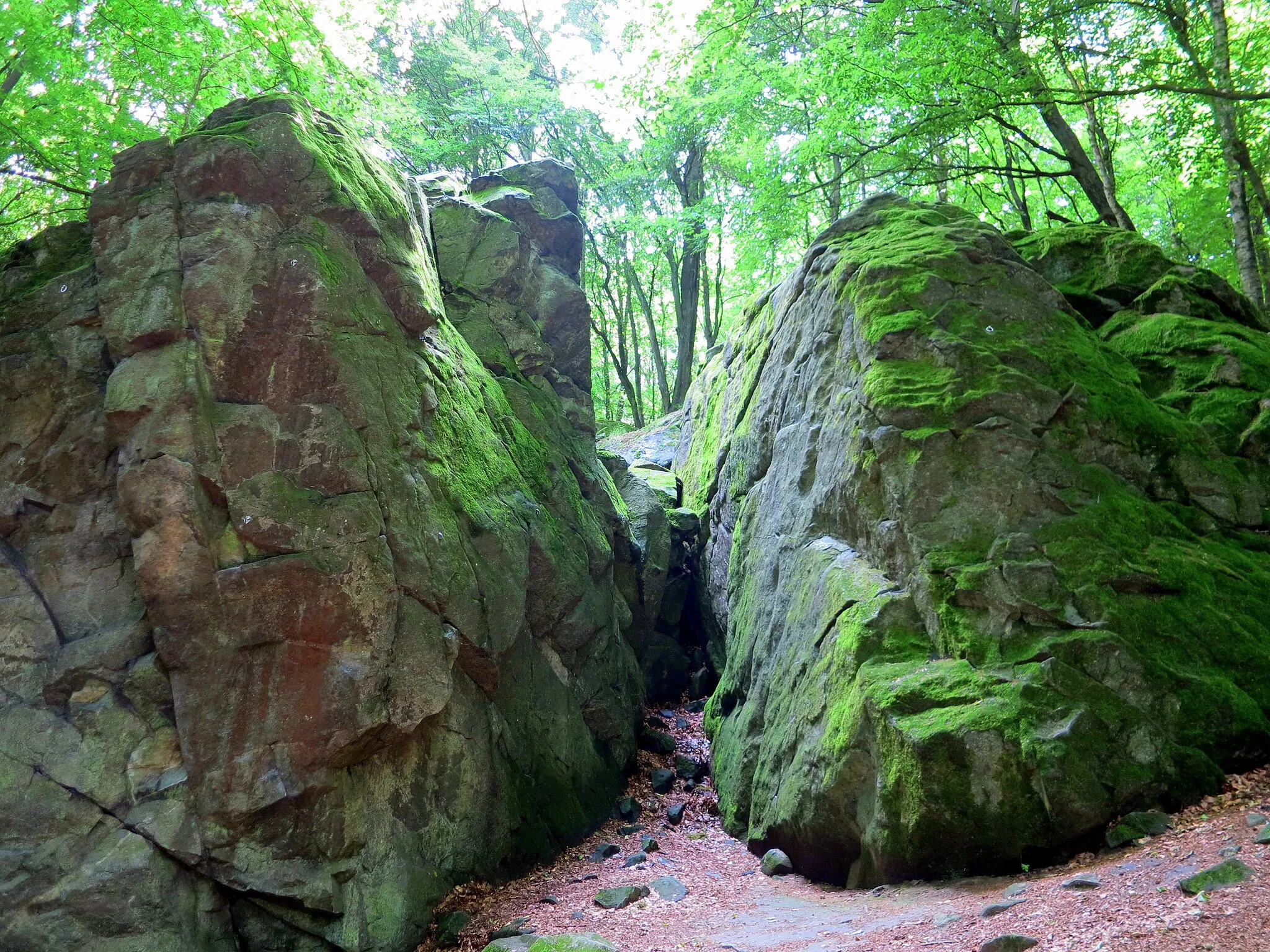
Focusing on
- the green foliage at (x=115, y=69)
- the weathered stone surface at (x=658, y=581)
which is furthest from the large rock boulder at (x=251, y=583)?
the weathered stone surface at (x=658, y=581)

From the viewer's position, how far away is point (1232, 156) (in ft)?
38.7

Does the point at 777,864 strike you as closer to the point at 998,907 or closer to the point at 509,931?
the point at 509,931

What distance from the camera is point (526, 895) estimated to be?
26.6 feet

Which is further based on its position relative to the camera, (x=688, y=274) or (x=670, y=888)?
(x=688, y=274)

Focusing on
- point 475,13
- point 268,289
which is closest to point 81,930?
point 268,289

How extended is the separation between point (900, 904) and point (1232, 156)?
12.5m

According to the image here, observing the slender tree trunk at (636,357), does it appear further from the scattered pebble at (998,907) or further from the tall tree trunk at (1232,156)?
the scattered pebble at (998,907)

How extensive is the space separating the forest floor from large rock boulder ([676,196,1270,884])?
1.22 ft

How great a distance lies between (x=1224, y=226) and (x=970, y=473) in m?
13.2

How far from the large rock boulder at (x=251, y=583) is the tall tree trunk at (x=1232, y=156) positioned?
1185cm

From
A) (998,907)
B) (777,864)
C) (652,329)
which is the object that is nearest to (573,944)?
(777,864)

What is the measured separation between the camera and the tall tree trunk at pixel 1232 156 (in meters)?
10.9

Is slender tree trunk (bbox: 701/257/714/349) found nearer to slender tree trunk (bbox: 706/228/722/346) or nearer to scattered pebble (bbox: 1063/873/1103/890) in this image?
slender tree trunk (bbox: 706/228/722/346)

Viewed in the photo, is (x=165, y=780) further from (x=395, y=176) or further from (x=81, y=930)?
(x=395, y=176)
